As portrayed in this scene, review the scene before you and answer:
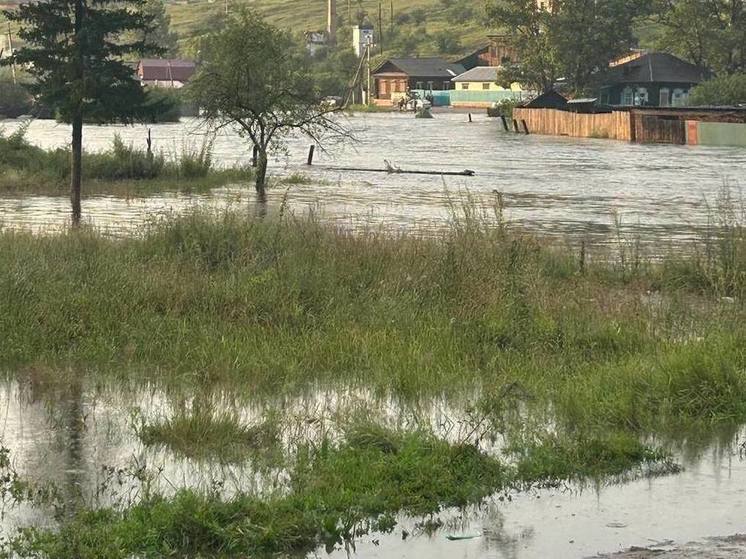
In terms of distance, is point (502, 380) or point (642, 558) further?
point (502, 380)

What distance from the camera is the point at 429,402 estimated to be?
11.1 meters

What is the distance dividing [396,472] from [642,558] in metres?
1.89

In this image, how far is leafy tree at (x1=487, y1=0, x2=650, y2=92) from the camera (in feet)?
342

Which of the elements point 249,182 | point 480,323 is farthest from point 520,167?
point 480,323

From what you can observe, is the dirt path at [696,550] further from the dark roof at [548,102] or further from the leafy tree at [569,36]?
the leafy tree at [569,36]

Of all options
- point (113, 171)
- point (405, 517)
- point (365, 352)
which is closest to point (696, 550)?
point (405, 517)

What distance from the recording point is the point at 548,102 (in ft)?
312

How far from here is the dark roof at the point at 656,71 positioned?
107 meters

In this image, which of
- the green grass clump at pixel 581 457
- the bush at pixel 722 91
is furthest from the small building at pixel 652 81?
the green grass clump at pixel 581 457

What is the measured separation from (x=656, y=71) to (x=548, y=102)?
16.8 meters

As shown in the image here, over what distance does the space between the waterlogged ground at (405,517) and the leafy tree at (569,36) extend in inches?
3790

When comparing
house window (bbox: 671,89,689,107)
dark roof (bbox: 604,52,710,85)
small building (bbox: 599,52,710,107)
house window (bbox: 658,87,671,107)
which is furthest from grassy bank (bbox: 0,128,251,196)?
house window (bbox: 658,87,671,107)

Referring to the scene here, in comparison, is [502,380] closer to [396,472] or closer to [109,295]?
[396,472]

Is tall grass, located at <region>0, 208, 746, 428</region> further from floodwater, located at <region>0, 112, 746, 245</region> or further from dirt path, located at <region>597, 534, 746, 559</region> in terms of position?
floodwater, located at <region>0, 112, 746, 245</region>
